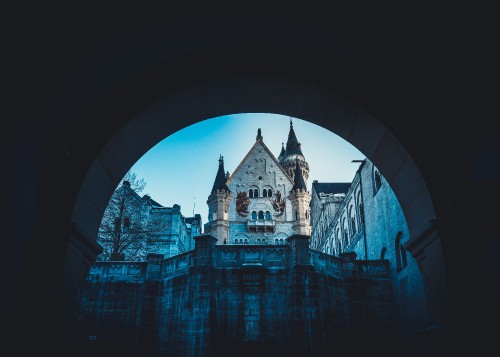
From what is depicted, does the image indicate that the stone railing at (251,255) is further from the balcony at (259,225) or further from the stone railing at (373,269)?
the balcony at (259,225)

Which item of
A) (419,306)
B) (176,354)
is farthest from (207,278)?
(419,306)

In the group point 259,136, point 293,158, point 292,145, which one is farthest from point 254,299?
point 292,145

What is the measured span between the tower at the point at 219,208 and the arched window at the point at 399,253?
30.0 metres

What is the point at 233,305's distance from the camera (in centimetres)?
1928

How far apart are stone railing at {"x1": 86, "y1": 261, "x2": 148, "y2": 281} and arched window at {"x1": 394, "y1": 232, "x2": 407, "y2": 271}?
1352cm

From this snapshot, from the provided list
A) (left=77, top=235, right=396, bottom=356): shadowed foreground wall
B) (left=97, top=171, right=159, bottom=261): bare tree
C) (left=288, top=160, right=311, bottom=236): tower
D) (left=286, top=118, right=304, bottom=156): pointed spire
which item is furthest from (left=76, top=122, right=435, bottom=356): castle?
(left=286, top=118, right=304, bottom=156): pointed spire

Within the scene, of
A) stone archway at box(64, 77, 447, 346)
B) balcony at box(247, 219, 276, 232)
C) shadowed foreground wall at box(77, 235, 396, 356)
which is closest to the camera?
stone archway at box(64, 77, 447, 346)

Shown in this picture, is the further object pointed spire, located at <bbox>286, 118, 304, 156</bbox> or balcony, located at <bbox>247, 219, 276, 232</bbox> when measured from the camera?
pointed spire, located at <bbox>286, 118, 304, 156</bbox>

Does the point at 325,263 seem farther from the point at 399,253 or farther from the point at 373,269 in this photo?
the point at 399,253

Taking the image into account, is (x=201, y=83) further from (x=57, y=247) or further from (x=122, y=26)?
(x=57, y=247)

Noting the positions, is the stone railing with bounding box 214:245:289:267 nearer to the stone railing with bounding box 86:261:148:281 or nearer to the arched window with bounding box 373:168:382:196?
the stone railing with bounding box 86:261:148:281

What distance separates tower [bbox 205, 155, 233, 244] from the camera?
5072 centimetres

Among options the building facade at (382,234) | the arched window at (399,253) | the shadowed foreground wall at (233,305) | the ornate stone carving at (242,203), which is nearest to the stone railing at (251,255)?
the shadowed foreground wall at (233,305)

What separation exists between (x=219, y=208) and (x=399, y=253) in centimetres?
3180
